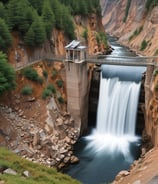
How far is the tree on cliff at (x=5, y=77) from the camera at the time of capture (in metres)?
33.1

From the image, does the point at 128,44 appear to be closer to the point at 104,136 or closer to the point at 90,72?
the point at 90,72

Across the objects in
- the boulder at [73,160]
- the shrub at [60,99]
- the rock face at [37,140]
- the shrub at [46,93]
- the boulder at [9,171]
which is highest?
the boulder at [9,171]

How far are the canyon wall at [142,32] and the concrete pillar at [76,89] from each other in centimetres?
867

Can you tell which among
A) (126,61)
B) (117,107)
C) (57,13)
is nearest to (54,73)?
(117,107)

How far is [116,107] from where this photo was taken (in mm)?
41094

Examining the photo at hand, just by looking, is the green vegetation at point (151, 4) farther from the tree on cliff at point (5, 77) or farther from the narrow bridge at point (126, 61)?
the tree on cliff at point (5, 77)

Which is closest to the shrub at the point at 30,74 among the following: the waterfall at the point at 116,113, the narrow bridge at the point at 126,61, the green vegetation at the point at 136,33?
the narrow bridge at the point at 126,61

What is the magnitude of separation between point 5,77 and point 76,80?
33.4ft

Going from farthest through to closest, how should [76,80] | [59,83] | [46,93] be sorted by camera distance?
[59,83]
[76,80]
[46,93]

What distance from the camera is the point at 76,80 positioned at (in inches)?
1588

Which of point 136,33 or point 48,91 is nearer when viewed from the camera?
point 48,91

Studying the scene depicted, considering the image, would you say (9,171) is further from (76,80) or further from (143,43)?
(143,43)

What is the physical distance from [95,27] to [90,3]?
5671mm

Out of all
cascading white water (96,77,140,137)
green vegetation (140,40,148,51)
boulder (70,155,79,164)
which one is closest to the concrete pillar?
cascading white water (96,77,140,137)
